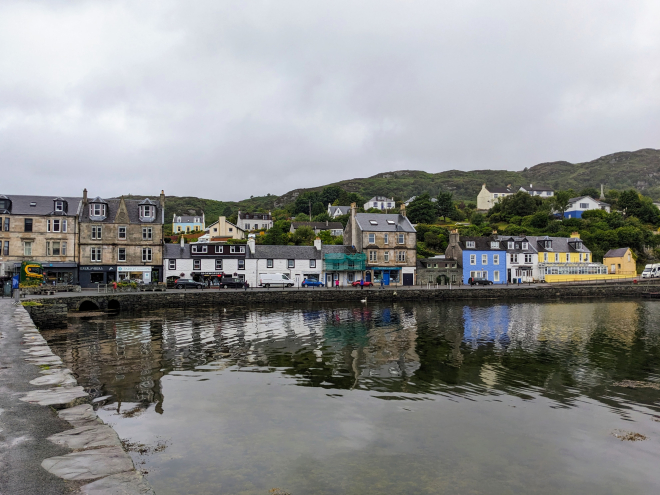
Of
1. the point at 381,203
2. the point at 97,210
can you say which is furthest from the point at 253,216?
the point at 97,210

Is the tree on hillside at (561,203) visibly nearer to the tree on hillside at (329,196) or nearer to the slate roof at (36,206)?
the tree on hillside at (329,196)

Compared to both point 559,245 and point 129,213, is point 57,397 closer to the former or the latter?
point 129,213

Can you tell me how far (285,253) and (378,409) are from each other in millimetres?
57743

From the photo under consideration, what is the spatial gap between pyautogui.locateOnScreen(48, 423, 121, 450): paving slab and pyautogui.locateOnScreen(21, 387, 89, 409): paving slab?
159cm

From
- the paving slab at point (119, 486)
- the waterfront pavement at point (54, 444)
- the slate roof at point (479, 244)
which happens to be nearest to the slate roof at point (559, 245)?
the slate roof at point (479, 244)

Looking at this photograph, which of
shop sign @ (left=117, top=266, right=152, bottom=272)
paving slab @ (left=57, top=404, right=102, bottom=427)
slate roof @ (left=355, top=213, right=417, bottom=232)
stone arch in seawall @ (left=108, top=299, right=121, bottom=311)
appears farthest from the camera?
slate roof @ (left=355, top=213, right=417, bottom=232)

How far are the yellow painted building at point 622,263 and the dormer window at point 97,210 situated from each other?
88.3 metres

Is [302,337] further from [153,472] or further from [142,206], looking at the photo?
[142,206]

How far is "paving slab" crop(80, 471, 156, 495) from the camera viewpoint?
6.61m

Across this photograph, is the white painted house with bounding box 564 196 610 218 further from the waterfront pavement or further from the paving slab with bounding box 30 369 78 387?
the waterfront pavement

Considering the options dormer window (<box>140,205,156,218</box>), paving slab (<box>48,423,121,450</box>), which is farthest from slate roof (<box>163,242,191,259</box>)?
paving slab (<box>48,423,121,450</box>)

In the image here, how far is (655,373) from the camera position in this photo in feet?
68.1

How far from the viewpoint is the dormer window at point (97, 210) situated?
219 ft

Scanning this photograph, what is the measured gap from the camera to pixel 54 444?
816cm
